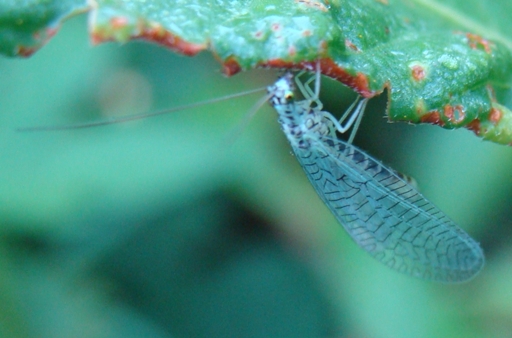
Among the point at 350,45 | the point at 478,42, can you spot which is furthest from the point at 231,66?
the point at 478,42

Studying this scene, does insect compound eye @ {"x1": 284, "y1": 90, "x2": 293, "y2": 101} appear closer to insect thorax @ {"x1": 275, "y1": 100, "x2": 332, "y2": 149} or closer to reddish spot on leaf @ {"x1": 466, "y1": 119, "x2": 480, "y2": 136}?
insect thorax @ {"x1": 275, "y1": 100, "x2": 332, "y2": 149}

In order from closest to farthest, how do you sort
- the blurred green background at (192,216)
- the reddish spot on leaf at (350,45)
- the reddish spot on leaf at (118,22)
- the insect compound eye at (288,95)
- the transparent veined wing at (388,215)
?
1. the reddish spot on leaf at (118,22)
2. the reddish spot on leaf at (350,45)
3. the insect compound eye at (288,95)
4. the transparent veined wing at (388,215)
5. the blurred green background at (192,216)

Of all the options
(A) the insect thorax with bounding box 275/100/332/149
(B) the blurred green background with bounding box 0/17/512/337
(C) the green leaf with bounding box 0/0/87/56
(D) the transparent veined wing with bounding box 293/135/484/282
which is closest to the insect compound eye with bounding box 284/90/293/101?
(A) the insect thorax with bounding box 275/100/332/149

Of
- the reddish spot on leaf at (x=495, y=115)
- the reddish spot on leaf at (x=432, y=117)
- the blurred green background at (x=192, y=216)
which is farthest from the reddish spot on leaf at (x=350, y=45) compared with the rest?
the blurred green background at (x=192, y=216)

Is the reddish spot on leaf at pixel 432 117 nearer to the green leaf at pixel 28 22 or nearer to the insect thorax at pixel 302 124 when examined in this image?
the insect thorax at pixel 302 124

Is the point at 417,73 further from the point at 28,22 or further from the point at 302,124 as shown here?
the point at 28,22

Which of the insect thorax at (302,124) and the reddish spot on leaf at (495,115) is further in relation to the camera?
the insect thorax at (302,124)
